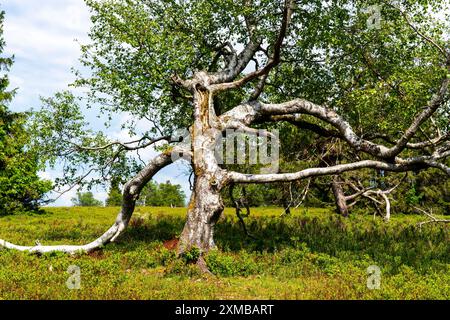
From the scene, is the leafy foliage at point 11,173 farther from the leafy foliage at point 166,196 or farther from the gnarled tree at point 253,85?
the leafy foliage at point 166,196

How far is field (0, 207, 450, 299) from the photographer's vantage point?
1130 cm

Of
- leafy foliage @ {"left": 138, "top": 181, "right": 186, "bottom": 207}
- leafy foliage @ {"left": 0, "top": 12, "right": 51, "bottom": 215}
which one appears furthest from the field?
leafy foliage @ {"left": 138, "top": 181, "right": 186, "bottom": 207}

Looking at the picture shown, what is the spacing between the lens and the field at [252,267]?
11.3 meters

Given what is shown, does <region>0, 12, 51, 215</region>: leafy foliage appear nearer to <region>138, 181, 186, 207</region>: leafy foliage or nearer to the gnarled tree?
the gnarled tree

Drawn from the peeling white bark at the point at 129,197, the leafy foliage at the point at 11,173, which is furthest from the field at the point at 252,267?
the leafy foliage at the point at 11,173

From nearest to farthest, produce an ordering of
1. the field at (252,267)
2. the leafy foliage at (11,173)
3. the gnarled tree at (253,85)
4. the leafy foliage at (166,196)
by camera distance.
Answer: the field at (252,267) < the gnarled tree at (253,85) < the leafy foliage at (11,173) < the leafy foliage at (166,196)

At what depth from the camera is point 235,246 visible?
17828mm

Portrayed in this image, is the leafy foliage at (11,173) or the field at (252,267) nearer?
the field at (252,267)

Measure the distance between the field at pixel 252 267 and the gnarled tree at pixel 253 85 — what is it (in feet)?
4.88

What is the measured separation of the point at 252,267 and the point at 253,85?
39.2ft
